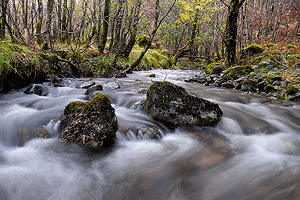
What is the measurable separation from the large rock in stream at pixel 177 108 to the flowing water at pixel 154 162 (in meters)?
0.16

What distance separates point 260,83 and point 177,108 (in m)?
4.43

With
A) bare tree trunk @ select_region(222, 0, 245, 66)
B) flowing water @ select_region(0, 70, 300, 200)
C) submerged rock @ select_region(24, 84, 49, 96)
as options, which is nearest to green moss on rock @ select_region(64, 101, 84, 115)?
flowing water @ select_region(0, 70, 300, 200)

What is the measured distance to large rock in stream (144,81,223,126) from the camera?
3.29 m

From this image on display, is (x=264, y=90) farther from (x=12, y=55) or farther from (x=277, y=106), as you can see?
(x=12, y=55)

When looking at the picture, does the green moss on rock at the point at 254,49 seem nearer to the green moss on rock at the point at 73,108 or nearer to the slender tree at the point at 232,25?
the slender tree at the point at 232,25

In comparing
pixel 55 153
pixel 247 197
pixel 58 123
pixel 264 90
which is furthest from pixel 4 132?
pixel 264 90

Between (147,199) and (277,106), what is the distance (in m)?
4.64

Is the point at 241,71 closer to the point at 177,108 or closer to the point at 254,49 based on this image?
the point at 254,49

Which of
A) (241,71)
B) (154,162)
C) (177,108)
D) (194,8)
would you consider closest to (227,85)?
(241,71)

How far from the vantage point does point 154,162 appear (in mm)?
2424

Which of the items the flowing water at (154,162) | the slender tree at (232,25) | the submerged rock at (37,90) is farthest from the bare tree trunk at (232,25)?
the submerged rock at (37,90)

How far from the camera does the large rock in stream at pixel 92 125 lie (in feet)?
8.11

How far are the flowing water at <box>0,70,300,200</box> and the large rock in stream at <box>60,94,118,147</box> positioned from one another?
5.0 inches

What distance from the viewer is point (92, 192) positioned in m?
1.80
